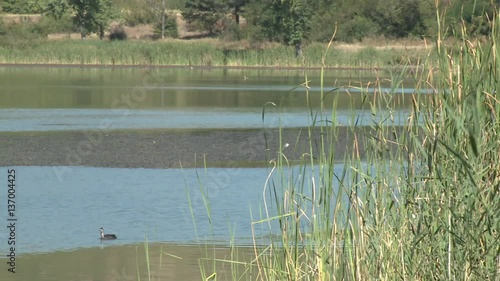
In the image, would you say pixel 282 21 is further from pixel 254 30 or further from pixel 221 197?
pixel 221 197

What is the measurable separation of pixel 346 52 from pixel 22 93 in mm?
20868

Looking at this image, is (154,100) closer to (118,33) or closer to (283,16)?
(283,16)

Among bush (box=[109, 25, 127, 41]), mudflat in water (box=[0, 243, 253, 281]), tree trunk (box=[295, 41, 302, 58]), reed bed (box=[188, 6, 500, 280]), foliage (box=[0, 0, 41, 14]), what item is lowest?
tree trunk (box=[295, 41, 302, 58])

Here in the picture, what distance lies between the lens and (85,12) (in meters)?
57.9

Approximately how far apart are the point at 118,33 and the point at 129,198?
1944 inches

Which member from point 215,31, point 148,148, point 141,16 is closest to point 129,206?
point 148,148

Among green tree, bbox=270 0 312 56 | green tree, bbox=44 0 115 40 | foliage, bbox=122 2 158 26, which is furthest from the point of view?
foliage, bbox=122 2 158 26

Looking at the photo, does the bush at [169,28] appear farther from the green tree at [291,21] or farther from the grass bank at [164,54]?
the grass bank at [164,54]

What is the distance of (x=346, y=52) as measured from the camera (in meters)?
46.6

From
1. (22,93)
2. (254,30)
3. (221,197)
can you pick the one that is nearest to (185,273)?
(221,197)

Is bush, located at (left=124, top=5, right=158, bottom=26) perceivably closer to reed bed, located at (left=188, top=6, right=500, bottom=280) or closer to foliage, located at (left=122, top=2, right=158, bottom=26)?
foliage, located at (left=122, top=2, right=158, bottom=26)

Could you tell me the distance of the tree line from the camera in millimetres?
52594

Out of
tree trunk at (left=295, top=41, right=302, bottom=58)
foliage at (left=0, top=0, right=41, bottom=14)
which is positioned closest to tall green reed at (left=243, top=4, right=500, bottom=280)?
tree trunk at (left=295, top=41, right=302, bottom=58)

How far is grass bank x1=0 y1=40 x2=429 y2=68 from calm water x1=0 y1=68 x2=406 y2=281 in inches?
748
